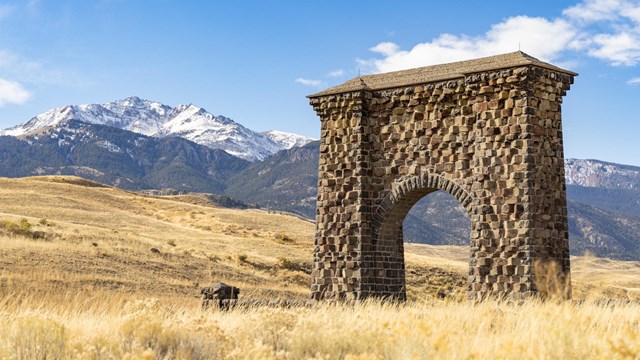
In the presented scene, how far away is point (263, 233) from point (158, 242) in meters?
25.6

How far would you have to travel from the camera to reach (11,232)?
38312 millimetres

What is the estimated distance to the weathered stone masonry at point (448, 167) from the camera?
19.3 metres

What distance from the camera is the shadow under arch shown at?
69.3 feet

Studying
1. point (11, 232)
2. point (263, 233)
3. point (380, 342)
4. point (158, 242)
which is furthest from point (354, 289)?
point (263, 233)

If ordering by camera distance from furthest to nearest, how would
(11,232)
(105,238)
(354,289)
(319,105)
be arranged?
1. (105,238)
2. (11,232)
3. (319,105)
4. (354,289)

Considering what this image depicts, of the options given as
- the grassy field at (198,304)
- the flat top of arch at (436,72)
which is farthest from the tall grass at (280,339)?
the flat top of arch at (436,72)

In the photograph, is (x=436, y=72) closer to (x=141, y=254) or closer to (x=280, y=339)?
(x=280, y=339)

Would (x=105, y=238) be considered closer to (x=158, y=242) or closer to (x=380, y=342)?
(x=158, y=242)

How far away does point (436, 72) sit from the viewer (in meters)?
21.7

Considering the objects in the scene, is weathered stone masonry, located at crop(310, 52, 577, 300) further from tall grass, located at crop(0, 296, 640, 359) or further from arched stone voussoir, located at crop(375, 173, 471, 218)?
tall grass, located at crop(0, 296, 640, 359)

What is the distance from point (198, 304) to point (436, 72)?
9425 mm

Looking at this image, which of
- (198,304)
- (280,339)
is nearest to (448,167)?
(198,304)

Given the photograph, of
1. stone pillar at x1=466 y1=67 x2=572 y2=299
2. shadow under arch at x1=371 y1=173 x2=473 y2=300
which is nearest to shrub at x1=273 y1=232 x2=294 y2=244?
shadow under arch at x1=371 y1=173 x2=473 y2=300

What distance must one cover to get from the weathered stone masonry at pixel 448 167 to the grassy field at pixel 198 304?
170 centimetres
